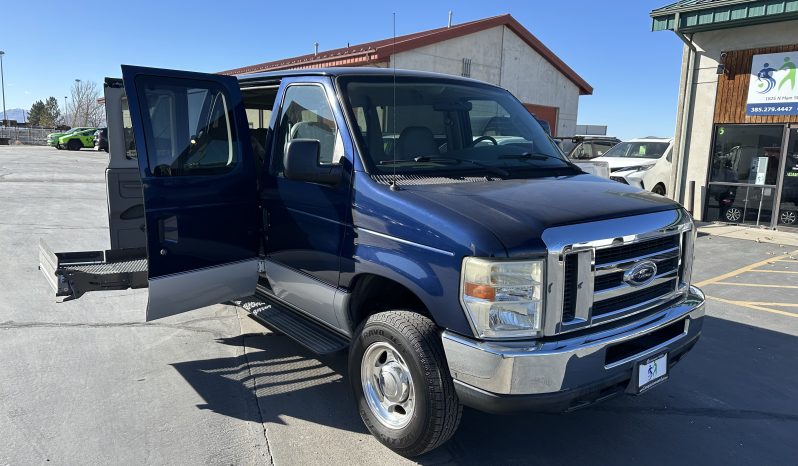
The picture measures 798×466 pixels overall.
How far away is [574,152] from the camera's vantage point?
1659 cm

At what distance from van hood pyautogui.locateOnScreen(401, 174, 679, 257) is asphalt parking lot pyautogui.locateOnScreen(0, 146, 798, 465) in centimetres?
141

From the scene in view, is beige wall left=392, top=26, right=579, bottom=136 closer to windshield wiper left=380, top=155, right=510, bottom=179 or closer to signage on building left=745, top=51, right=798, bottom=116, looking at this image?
signage on building left=745, top=51, right=798, bottom=116

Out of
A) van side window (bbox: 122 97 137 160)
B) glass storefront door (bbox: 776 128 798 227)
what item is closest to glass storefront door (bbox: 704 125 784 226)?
glass storefront door (bbox: 776 128 798 227)

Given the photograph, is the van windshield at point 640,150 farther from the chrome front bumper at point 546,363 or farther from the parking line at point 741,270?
Result: the chrome front bumper at point 546,363

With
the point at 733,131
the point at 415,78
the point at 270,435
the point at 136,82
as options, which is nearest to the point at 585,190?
the point at 415,78

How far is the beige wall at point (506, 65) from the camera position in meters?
20.4

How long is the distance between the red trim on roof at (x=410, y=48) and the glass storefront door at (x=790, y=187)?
874 centimetres

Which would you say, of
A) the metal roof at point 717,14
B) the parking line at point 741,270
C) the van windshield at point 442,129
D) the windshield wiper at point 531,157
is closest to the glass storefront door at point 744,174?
the metal roof at point 717,14

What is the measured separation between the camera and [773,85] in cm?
1118

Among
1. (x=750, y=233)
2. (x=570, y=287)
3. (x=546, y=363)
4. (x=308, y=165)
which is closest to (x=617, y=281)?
(x=570, y=287)

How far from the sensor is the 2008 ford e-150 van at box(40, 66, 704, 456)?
272 centimetres

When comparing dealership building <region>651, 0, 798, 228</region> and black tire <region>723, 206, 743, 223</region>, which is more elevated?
dealership building <region>651, 0, 798, 228</region>

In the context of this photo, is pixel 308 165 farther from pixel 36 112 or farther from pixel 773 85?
pixel 36 112

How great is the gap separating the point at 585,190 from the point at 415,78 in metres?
1.53
